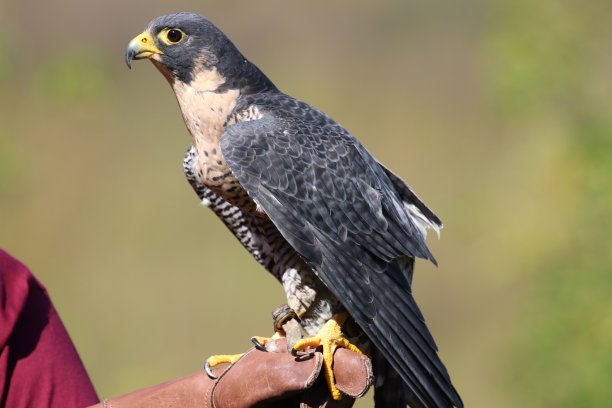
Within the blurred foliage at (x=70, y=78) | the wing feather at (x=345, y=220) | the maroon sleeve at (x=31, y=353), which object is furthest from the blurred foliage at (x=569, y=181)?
the blurred foliage at (x=70, y=78)

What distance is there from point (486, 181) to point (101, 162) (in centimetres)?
458

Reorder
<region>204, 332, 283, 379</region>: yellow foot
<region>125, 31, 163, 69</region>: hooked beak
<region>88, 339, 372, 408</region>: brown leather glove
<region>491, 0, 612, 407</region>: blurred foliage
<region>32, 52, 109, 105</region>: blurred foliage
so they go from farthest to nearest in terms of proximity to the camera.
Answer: <region>32, 52, 109, 105</region>: blurred foliage < <region>491, 0, 612, 407</region>: blurred foliage < <region>125, 31, 163, 69</region>: hooked beak < <region>204, 332, 283, 379</region>: yellow foot < <region>88, 339, 372, 408</region>: brown leather glove

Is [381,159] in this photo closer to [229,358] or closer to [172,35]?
[172,35]

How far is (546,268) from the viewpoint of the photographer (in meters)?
5.83

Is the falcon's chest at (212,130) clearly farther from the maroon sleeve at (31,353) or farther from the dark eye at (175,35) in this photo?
the maroon sleeve at (31,353)

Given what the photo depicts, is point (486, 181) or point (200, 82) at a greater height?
point (200, 82)

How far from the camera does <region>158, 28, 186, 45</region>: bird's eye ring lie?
10.8 ft

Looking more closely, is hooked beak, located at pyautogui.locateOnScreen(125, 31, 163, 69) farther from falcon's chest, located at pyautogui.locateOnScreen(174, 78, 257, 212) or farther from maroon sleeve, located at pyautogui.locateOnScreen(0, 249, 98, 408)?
maroon sleeve, located at pyautogui.locateOnScreen(0, 249, 98, 408)

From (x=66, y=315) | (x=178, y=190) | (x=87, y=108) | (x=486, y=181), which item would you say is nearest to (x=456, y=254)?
(x=486, y=181)

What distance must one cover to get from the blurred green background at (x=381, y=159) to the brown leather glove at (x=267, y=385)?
2762 mm

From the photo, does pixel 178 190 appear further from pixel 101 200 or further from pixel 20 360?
pixel 20 360

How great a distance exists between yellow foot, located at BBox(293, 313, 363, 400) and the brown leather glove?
20 millimetres

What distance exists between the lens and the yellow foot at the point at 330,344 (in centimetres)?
288

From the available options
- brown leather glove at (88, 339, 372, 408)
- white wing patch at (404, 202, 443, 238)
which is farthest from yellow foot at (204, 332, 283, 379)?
white wing patch at (404, 202, 443, 238)
